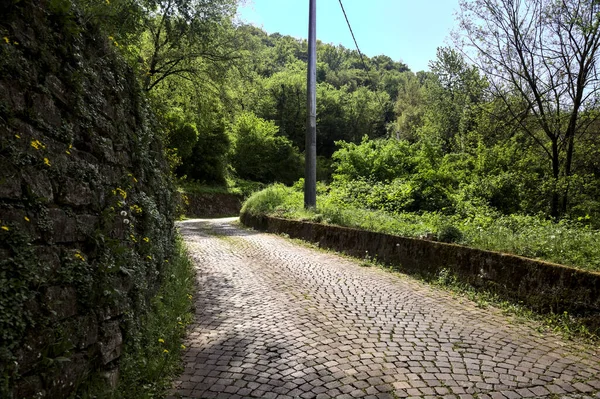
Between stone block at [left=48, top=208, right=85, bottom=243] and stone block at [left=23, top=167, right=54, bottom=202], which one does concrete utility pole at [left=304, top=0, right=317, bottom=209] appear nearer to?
stone block at [left=48, top=208, right=85, bottom=243]

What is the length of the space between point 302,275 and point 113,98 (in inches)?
196

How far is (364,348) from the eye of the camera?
4.24 m

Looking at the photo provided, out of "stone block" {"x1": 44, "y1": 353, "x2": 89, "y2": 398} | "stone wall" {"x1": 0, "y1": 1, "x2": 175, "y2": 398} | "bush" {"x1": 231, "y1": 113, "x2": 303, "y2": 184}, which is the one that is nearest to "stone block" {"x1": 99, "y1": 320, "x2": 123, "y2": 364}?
"stone wall" {"x1": 0, "y1": 1, "x2": 175, "y2": 398}

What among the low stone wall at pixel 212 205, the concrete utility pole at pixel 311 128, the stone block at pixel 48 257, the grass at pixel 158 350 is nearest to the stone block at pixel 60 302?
Result: the stone block at pixel 48 257

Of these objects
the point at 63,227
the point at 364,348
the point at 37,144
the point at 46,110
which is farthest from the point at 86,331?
the point at 364,348

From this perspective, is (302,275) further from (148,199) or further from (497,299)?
(148,199)

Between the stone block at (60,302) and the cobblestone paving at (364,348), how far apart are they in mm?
1284

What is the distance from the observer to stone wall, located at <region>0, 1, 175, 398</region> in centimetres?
222

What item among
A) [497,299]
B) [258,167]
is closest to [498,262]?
[497,299]

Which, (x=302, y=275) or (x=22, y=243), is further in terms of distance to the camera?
(x=302, y=275)

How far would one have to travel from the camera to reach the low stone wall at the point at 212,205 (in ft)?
96.4

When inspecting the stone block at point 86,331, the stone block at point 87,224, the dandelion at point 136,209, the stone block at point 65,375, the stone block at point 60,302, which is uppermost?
the dandelion at point 136,209

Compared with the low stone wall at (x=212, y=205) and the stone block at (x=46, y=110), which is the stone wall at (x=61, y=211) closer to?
the stone block at (x=46, y=110)

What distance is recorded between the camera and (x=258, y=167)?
139 ft
